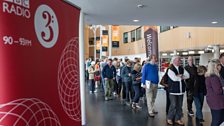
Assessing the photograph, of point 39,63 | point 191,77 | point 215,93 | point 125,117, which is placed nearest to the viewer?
point 39,63

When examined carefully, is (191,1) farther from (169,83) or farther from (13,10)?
(13,10)

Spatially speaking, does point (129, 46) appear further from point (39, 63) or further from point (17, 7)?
point (17, 7)

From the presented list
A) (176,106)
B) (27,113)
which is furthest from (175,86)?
(27,113)

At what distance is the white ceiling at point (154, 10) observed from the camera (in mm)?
6211

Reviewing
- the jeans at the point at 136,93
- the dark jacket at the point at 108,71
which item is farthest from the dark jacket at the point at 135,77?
the dark jacket at the point at 108,71

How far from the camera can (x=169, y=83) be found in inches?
249

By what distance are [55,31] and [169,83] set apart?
412 cm

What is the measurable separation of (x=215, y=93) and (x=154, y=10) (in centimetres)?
314

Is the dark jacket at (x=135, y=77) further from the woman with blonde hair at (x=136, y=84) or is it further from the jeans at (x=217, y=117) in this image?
the jeans at (x=217, y=117)

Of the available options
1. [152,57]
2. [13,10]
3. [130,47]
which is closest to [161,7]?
[152,57]

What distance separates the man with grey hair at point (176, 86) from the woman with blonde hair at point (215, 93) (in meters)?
1.32

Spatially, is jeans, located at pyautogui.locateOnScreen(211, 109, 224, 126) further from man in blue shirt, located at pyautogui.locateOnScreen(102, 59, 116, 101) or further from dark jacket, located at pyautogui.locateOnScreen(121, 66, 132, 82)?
man in blue shirt, located at pyautogui.locateOnScreen(102, 59, 116, 101)

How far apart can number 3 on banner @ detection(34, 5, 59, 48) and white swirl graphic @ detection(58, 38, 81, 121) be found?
277 millimetres

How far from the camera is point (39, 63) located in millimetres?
2488
